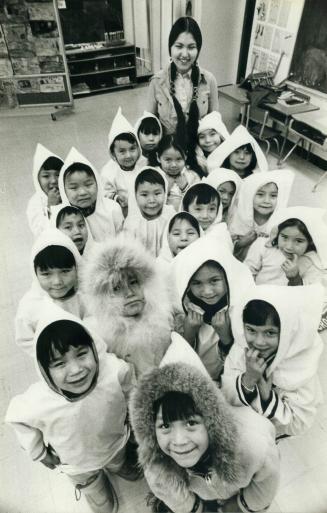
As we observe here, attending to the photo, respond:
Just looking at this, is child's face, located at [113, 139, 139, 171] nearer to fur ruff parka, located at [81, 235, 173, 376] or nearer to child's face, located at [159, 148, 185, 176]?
child's face, located at [159, 148, 185, 176]

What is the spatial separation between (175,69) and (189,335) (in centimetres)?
213

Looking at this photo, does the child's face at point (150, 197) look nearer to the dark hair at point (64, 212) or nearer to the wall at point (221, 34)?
the dark hair at point (64, 212)

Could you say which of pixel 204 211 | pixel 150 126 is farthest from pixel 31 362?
pixel 150 126

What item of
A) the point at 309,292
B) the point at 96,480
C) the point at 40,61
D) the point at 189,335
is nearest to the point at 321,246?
the point at 309,292

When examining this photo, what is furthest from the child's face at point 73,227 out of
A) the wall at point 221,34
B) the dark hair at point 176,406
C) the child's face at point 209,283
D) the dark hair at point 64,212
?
the wall at point 221,34

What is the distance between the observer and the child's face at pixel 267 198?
2.11 metres

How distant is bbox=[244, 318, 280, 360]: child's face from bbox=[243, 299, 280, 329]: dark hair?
1cm

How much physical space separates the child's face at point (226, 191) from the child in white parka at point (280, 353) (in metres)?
1.06

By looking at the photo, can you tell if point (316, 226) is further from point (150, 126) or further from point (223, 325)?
point (150, 126)

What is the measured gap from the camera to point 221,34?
15.7 ft

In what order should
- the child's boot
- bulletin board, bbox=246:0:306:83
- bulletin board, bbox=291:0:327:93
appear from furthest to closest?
bulletin board, bbox=246:0:306:83
bulletin board, bbox=291:0:327:93
the child's boot

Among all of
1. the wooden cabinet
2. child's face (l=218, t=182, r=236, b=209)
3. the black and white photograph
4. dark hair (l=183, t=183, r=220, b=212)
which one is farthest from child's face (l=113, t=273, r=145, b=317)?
the wooden cabinet

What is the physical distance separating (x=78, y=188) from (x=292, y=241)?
51.3 inches

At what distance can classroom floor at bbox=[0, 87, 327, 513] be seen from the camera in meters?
1.60
